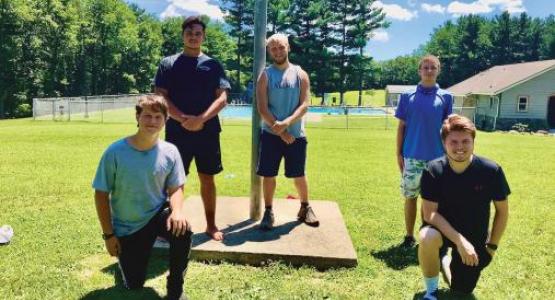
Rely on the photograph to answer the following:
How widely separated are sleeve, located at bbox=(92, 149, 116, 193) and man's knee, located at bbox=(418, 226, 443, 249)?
6.78 ft

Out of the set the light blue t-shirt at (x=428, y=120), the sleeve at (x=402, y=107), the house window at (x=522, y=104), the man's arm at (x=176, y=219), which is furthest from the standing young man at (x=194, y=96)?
the house window at (x=522, y=104)

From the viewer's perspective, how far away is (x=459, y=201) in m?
3.06

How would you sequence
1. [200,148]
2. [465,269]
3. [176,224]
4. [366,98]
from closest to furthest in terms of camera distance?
1. [176,224]
2. [465,269]
3. [200,148]
4. [366,98]

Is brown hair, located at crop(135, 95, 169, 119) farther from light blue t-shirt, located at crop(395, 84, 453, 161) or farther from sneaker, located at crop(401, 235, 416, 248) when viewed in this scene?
sneaker, located at crop(401, 235, 416, 248)

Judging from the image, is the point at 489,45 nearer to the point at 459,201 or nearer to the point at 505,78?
the point at 505,78

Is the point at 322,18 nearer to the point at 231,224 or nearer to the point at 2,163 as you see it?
the point at 2,163

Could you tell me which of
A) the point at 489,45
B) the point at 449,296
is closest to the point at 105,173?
the point at 449,296

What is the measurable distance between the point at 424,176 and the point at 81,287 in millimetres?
2576

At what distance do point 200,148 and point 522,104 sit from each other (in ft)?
95.9

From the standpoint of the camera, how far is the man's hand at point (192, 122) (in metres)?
3.75

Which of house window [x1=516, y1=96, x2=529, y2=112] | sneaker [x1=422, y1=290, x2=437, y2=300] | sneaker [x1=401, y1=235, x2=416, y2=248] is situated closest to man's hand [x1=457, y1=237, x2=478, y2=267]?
sneaker [x1=422, y1=290, x2=437, y2=300]

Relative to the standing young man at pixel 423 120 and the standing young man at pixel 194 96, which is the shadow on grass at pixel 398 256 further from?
the standing young man at pixel 194 96

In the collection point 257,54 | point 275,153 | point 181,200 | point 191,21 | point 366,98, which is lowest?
point 181,200

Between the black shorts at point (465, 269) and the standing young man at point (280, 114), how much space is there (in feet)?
4.76
